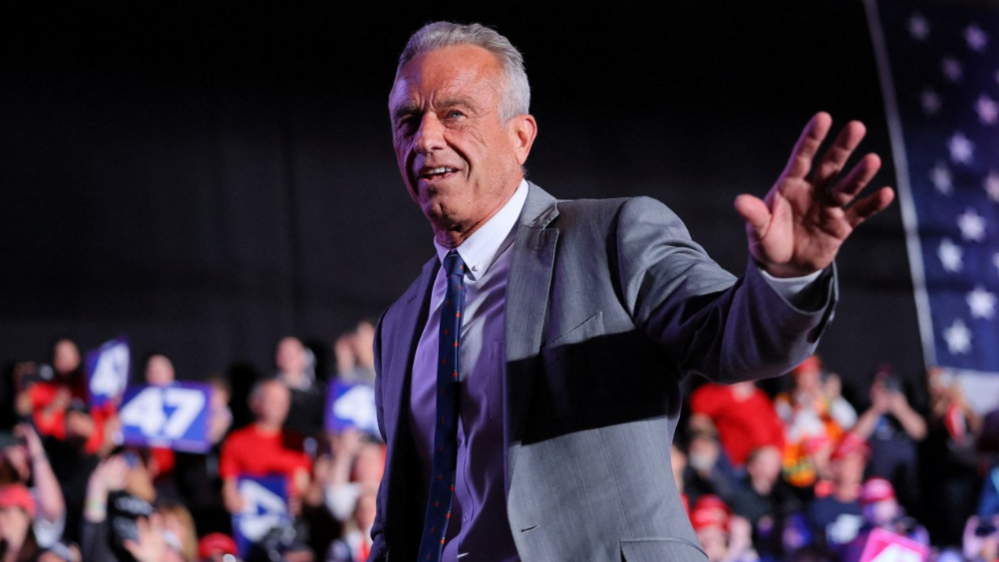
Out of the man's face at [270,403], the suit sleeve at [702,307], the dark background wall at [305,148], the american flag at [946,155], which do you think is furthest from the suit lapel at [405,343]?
the american flag at [946,155]

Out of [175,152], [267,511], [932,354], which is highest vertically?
[175,152]

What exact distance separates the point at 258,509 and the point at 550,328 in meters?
4.62

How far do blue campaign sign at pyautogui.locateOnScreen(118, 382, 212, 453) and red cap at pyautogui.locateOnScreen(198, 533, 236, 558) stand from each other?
1141 mm

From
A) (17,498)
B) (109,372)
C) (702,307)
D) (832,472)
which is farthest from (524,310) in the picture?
(832,472)

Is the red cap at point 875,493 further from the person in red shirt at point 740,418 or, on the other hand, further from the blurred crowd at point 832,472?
the person in red shirt at point 740,418

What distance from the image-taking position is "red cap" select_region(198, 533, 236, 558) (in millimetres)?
5270

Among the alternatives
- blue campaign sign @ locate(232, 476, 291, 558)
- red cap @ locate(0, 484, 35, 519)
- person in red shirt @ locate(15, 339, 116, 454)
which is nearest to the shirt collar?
red cap @ locate(0, 484, 35, 519)

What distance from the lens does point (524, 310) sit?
170 cm

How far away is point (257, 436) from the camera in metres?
6.45

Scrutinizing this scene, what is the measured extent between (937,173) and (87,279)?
23.3 feet

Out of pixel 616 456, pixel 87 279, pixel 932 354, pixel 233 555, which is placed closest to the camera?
pixel 616 456

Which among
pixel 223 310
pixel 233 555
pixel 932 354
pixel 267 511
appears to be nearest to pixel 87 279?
pixel 223 310

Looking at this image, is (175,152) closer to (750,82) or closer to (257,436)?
(257,436)

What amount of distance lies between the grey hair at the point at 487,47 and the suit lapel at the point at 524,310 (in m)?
0.20
